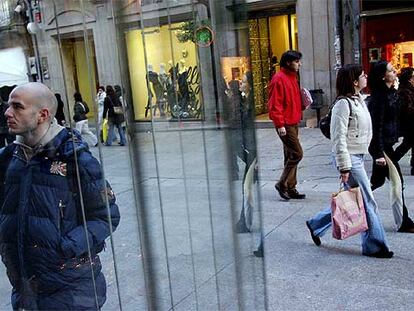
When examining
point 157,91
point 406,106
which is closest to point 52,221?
point 157,91

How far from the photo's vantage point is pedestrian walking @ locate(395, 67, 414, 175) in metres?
6.61

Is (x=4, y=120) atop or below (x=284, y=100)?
atop

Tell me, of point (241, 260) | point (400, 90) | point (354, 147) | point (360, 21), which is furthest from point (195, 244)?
point (360, 21)

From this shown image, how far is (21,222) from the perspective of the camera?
2082 millimetres

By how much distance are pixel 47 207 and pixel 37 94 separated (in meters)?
0.45

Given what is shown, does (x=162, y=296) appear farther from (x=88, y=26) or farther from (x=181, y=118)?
(x=88, y=26)

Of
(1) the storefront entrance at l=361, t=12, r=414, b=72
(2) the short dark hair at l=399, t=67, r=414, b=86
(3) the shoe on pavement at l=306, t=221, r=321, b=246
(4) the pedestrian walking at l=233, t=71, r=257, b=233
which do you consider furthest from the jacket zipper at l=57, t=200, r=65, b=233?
(1) the storefront entrance at l=361, t=12, r=414, b=72

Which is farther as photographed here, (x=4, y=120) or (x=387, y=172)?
Answer: (x=387, y=172)

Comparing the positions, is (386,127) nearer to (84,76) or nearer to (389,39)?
(84,76)

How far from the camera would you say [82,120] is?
2.10 m

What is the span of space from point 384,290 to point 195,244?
2027mm

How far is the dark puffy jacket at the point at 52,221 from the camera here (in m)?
2.06

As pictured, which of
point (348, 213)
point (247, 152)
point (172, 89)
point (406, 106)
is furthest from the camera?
Result: point (406, 106)

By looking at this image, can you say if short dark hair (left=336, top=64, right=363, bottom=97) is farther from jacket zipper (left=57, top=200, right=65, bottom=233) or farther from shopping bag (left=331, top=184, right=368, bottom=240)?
jacket zipper (left=57, top=200, right=65, bottom=233)
